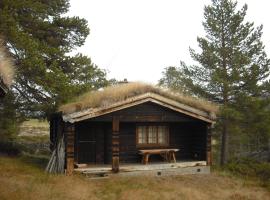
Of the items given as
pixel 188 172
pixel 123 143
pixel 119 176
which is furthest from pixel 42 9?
pixel 188 172

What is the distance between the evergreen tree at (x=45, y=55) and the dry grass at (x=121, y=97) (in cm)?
287

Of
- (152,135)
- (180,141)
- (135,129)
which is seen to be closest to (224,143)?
(180,141)

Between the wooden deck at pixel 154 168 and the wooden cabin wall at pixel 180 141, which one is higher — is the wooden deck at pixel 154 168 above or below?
below

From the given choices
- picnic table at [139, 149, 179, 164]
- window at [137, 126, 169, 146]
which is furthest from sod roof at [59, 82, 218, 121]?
picnic table at [139, 149, 179, 164]

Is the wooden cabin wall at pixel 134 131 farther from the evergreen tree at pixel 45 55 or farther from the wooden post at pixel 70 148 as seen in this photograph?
the evergreen tree at pixel 45 55

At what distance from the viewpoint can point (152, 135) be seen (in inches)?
719

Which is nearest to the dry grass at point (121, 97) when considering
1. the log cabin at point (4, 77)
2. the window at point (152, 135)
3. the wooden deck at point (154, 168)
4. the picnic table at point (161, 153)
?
the window at point (152, 135)

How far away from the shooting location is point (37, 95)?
2052 cm

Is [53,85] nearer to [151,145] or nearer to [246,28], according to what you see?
[151,145]

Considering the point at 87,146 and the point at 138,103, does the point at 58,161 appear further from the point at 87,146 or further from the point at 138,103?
the point at 138,103

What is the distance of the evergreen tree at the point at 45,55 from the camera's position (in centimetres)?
1833

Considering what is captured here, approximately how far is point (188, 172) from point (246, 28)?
10.8 meters

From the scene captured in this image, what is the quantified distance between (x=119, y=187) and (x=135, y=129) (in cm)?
457

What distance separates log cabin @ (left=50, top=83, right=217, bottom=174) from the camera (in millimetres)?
15727
